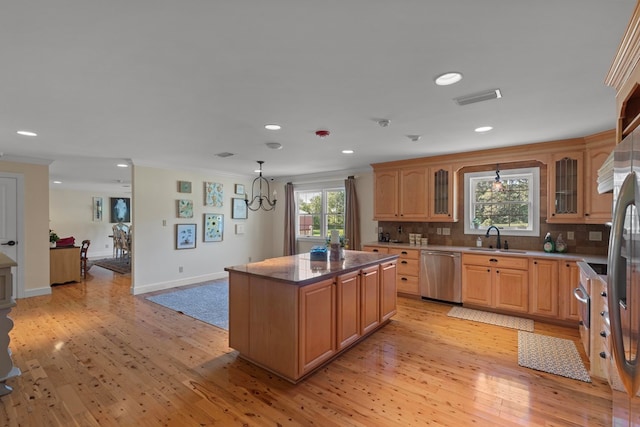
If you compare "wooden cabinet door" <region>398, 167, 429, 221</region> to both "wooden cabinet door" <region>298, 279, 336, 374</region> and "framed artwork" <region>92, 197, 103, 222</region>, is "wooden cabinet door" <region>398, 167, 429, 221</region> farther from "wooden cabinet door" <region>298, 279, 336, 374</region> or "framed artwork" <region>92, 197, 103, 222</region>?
"framed artwork" <region>92, 197, 103, 222</region>

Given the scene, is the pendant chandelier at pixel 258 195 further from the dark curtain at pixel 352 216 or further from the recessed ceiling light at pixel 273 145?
the recessed ceiling light at pixel 273 145

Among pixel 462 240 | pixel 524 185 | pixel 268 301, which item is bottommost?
pixel 268 301

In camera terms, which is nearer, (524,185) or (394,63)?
(394,63)

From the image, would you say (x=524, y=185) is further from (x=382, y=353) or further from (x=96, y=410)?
(x=96, y=410)

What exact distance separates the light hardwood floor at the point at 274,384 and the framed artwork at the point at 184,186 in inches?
113

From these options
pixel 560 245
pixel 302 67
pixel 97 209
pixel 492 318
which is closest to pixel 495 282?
pixel 492 318

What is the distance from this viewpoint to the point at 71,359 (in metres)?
2.92

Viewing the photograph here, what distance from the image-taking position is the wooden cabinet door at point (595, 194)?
3.59 metres

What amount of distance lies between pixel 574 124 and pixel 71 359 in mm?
5589

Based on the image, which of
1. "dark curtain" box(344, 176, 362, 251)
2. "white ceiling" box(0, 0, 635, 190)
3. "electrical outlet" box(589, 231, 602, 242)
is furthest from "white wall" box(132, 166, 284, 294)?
"electrical outlet" box(589, 231, 602, 242)

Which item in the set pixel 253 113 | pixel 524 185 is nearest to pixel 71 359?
pixel 253 113

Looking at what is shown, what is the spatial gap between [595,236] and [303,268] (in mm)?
3909

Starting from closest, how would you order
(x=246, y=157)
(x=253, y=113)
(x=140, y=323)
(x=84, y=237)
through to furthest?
(x=253, y=113), (x=140, y=323), (x=246, y=157), (x=84, y=237)

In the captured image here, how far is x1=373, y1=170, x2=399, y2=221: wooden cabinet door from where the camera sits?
5.41 m
